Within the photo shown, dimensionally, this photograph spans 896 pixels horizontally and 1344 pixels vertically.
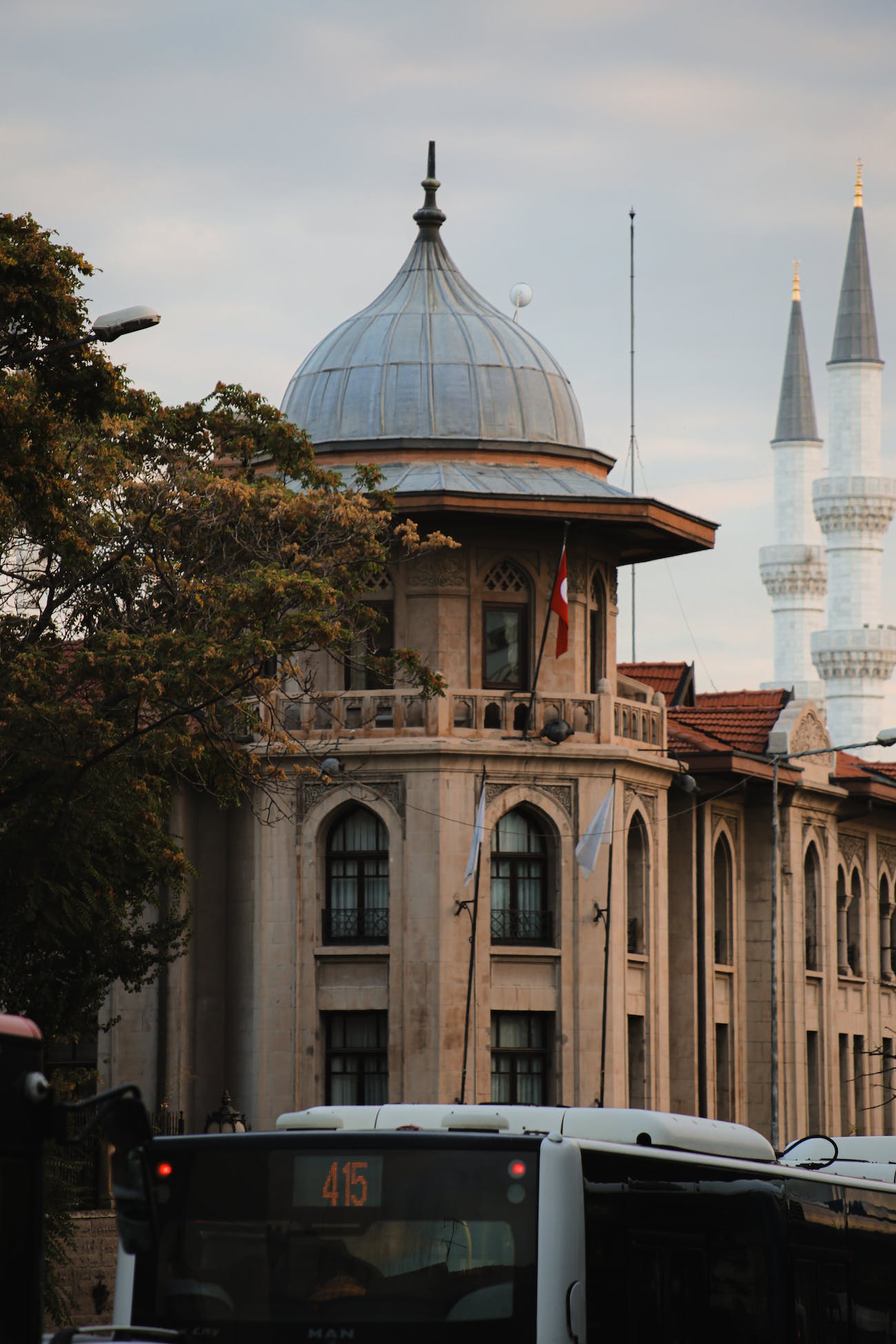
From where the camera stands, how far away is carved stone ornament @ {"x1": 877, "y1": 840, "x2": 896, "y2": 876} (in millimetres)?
52344

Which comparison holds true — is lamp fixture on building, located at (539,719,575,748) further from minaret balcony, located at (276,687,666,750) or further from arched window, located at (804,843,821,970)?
arched window, located at (804,843,821,970)

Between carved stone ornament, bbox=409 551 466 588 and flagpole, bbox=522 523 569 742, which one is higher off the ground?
carved stone ornament, bbox=409 551 466 588

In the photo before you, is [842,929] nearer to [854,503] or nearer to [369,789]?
[369,789]

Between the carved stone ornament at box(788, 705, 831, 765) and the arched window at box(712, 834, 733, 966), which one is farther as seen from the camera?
the carved stone ornament at box(788, 705, 831, 765)

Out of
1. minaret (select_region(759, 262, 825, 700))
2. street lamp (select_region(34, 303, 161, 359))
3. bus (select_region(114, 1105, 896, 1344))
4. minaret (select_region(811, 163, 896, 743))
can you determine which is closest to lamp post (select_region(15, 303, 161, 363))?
street lamp (select_region(34, 303, 161, 359))

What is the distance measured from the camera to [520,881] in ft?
129

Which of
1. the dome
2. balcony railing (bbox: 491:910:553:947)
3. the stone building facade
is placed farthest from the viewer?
the dome

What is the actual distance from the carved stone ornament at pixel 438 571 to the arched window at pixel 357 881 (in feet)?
12.6

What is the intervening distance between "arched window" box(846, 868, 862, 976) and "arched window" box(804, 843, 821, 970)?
188 centimetres

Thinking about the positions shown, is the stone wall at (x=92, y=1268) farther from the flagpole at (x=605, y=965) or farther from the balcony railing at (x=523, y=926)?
the flagpole at (x=605, y=965)

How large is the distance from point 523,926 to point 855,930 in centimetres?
1348

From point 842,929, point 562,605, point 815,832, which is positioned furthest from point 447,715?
point 842,929

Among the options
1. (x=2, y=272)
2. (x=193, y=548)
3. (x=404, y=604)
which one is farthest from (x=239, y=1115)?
(x=2, y=272)

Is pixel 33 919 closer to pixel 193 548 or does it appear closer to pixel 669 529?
pixel 193 548
